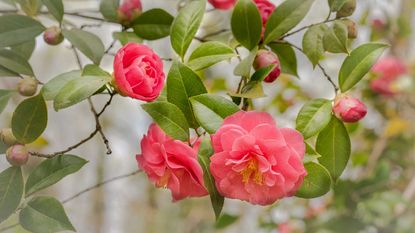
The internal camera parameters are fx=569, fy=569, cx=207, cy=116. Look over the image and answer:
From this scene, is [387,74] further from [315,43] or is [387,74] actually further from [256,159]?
[256,159]

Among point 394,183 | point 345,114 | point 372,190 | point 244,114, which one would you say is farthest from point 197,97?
point 394,183

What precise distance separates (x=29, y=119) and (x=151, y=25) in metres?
0.22

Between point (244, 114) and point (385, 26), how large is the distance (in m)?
1.24

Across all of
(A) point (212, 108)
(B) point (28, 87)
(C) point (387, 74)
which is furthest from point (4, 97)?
(C) point (387, 74)

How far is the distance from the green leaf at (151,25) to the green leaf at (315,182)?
274 mm

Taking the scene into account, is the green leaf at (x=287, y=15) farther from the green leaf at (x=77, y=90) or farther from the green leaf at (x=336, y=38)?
the green leaf at (x=77, y=90)

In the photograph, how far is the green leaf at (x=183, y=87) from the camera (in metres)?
0.56

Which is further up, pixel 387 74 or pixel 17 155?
pixel 17 155

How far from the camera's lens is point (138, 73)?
552 millimetres

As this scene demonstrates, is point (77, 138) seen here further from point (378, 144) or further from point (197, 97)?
point (197, 97)

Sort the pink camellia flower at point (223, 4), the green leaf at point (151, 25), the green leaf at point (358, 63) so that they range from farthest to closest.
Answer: the pink camellia flower at point (223, 4), the green leaf at point (151, 25), the green leaf at point (358, 63)

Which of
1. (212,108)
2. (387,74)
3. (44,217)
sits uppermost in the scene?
(212,108)

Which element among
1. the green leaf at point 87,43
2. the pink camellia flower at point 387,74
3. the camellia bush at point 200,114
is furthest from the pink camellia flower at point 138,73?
the pink camellia flower at point 387,74

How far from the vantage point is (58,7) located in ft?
2.14
